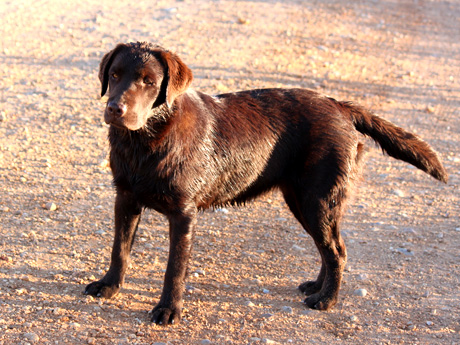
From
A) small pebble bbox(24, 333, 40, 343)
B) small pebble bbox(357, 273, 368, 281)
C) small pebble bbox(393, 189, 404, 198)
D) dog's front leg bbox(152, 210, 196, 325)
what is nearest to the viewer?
small pebble bbox(24, 333, 40, 343)

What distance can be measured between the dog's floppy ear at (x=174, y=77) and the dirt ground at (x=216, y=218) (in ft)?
4.86

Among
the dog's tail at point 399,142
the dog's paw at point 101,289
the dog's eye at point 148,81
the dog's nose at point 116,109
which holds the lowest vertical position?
the dog's paw at point 101,289

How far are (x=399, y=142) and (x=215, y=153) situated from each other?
138cm

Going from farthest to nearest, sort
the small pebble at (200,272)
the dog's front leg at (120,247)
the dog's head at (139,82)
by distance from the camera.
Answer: the small pebble at (200,272) < the dog's front leg at (120,247) < the dog's head at (139,82)

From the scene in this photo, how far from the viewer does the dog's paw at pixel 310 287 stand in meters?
4.50

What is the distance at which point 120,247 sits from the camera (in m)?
4.20

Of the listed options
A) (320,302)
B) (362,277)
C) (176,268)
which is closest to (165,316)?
(176,268)

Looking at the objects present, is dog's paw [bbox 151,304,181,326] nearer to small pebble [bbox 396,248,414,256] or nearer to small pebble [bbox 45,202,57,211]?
small pebble [bbox 45,202,57,211]

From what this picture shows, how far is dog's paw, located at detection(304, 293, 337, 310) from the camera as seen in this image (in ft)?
14.1

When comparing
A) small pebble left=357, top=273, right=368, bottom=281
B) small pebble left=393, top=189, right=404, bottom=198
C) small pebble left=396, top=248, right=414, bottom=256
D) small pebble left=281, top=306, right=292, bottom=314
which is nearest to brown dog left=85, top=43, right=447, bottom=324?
small pebble left=281, top=306, right=292, bottom=314

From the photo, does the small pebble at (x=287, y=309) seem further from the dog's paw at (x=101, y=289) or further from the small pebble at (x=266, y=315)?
the dog's paw at (x=101, y=289)

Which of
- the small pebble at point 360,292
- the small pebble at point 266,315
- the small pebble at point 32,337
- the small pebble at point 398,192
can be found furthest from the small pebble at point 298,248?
the small pebble at point 32,337

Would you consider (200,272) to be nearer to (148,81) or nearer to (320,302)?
(320,302)

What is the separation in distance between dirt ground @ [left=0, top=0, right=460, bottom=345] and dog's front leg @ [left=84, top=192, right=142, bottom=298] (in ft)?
0.33
